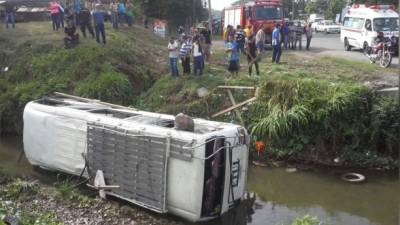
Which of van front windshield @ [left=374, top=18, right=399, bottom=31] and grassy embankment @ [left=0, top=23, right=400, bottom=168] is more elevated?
van front windshield @ [left=374, top=18, right=399, bottom=31]

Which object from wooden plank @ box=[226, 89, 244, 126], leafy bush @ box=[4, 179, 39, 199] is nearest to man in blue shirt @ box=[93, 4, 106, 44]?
wooden plank @ box=[226, 89, 244, 126]

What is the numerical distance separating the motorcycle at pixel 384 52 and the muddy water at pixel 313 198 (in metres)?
6.93

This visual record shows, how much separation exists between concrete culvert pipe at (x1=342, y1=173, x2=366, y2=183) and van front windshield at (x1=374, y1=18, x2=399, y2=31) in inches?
470

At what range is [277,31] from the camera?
18.5 meters

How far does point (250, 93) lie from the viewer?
14703 millimetres

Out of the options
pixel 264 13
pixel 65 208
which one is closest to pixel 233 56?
pixel 65 208

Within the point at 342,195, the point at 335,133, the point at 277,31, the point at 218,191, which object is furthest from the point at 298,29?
the point at 218,191

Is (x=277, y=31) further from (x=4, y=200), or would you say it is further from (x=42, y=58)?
(x=4, y=200)

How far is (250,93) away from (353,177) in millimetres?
3974

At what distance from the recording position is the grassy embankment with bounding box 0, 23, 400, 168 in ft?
42.3

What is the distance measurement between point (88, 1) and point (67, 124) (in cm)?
2141

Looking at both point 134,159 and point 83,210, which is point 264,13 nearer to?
point 134,159

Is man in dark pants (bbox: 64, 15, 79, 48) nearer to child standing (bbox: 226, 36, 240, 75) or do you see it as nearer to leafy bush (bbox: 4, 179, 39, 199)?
child standing (bbox: 226, 36, 240, 75)

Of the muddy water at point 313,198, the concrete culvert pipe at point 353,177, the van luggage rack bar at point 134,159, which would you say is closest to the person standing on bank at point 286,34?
the muddy water at point 313,198
